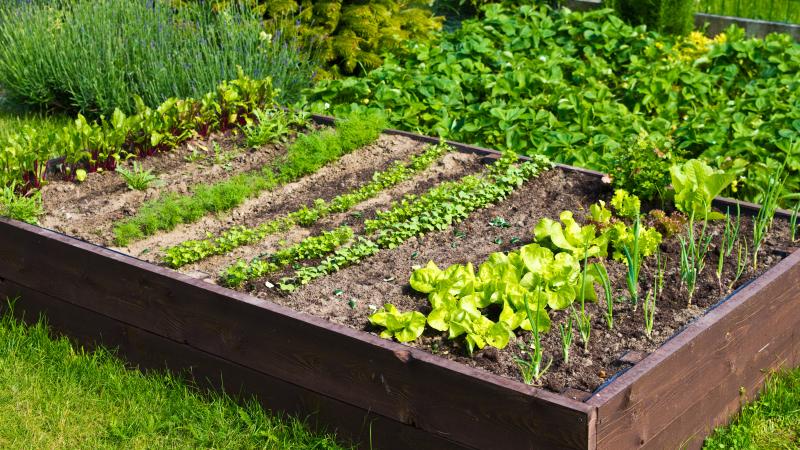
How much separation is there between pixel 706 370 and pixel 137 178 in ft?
10.3

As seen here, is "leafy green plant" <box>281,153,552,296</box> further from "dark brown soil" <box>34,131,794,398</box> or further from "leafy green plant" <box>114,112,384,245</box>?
"leafy green plant" <box>114,112,384,245</box>

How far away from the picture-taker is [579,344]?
361 cm

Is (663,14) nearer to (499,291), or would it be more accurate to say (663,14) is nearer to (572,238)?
(572,238)

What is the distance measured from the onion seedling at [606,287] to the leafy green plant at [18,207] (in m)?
2.62

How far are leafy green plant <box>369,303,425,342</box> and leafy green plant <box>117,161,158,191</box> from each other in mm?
2086

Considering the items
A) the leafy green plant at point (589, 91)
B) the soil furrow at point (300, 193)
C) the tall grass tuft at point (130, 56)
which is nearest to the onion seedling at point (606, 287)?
the leafy green plant at point (589, 91)

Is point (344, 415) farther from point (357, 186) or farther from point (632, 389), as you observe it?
point (357, 186)

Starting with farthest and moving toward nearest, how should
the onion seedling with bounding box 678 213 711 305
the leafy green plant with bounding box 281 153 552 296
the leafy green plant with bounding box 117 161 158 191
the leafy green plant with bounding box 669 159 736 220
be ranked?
the leafy green plant with bounding box 117 161 158 191, the leafy green plant with bounding box 669 159 736 220, the leafy green plant with bounding box 281 153 552 296, the onion seedling with bounding box 678 213 711 305

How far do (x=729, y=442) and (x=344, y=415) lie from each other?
1.43 meters

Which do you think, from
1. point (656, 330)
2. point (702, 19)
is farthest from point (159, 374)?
point (702, 19)

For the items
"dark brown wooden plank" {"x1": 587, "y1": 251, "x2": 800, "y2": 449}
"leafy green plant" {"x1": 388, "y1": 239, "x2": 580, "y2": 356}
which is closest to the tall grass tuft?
"leafy green plant" {"x1": 388, "y1": 239, "x2": 580, "y2": 356}

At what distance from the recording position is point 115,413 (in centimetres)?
390

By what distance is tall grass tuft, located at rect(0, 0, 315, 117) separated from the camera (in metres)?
6.79

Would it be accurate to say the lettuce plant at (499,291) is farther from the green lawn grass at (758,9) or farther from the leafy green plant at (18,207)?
the green lawn grass at (758,9)
